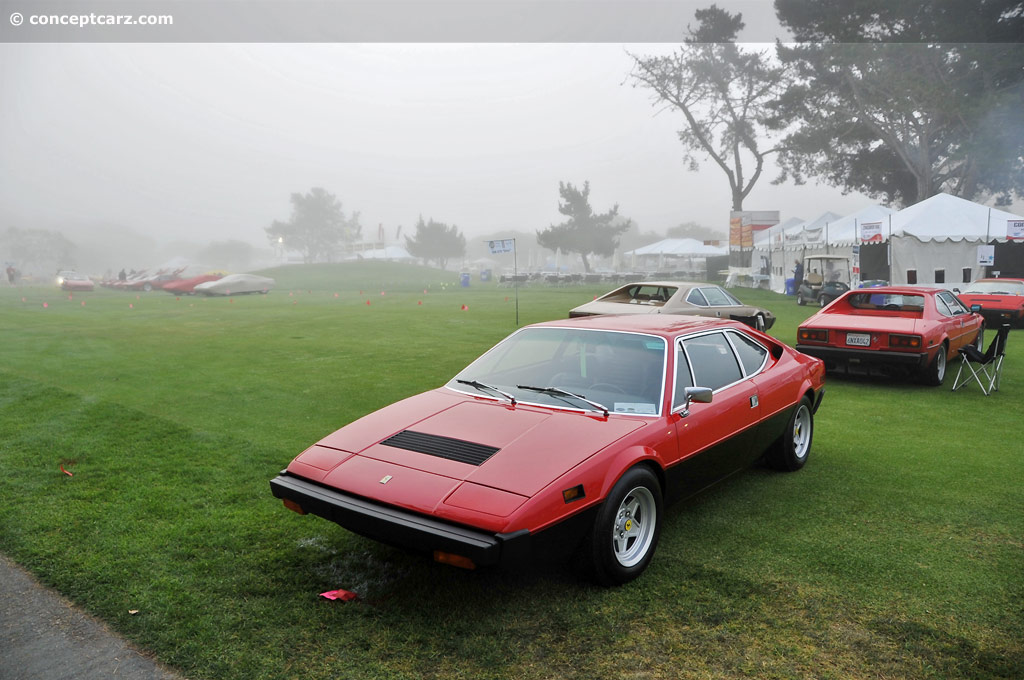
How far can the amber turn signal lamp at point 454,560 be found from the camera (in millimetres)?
2854

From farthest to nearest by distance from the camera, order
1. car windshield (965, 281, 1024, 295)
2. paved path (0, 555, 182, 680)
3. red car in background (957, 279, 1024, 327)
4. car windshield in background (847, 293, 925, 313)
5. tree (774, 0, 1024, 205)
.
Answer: tree (774, 0, 1024, 205)
car windshield (965, 281, 1024, 295)
red car in background (957, 279, 1024, 327)
car windshield in background (847, 293, 925, 313)
paved path (0, 555, 182, 680)

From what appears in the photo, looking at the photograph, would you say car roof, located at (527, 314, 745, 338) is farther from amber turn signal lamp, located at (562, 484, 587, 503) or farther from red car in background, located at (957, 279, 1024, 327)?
red car in background, located at (957, 279, 1024, 327)

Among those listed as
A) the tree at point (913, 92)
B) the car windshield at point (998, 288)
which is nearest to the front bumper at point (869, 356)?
the car windshield at point (998, 288)

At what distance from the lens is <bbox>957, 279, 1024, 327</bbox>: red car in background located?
1474 centimetres

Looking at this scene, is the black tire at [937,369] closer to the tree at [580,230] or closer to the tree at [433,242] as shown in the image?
the tree at [580,230]

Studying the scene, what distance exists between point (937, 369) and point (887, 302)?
1.22m

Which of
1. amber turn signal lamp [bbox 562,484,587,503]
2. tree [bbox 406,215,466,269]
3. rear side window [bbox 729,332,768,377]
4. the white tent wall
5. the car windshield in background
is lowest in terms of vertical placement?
amber turn signal lamp [bbox 562,484,587,503]

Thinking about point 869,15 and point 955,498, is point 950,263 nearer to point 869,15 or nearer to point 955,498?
point 869,15

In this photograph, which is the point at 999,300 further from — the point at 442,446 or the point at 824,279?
the point at 442,446

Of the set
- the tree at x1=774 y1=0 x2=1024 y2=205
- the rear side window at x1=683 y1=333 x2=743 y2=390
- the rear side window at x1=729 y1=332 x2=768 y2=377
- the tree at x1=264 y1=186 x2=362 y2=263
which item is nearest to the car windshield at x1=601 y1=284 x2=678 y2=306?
the rear side window at x1=729 y1=332 x2=768 y2=377

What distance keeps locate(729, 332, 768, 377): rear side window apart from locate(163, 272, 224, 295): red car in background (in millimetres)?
34122

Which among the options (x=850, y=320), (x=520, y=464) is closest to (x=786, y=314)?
(x=850, y=320)

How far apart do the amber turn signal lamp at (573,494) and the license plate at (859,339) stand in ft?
22.4

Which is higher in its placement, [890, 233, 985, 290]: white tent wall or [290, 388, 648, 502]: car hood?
[890, 233, 985, 290]: white tent wall
